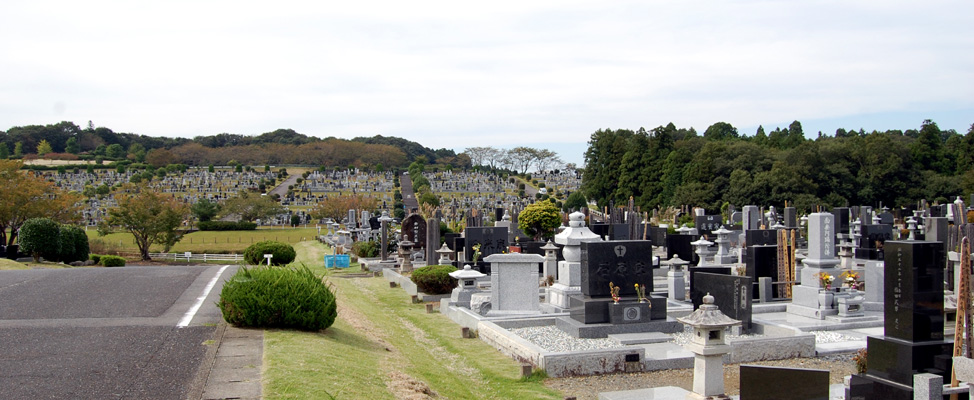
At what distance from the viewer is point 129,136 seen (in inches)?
5241

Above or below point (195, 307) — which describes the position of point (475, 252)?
above

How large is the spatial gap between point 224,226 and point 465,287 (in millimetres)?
43949

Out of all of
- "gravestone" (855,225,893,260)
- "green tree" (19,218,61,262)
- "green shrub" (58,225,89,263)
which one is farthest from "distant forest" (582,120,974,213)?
"green tree" (19,218,61,262)

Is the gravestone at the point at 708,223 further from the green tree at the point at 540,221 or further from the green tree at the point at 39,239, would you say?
the green tree at the point at 39,239

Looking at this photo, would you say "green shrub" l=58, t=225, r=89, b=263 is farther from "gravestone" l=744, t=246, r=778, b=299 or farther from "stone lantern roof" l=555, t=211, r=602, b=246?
"gravestone" l=744, t=246, r=778, b=299

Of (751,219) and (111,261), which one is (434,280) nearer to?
(111,261)

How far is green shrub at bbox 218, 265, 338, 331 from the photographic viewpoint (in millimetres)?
9109

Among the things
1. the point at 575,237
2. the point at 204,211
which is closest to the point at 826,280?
the point at 575,237

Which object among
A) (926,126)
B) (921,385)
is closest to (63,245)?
(921,385)

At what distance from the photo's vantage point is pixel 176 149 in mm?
116312

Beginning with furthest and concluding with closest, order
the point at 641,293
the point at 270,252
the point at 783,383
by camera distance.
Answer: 1. the point at 270,252
2. the point at 641,293
3. the point at 783,383

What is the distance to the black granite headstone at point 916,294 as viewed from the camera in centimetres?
707

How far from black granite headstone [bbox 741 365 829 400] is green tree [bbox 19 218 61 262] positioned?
27.5m

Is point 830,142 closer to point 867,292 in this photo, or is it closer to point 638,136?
point 638,136
